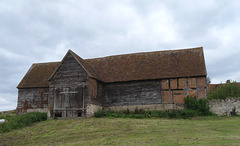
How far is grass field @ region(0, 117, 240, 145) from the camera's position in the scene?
14.8m

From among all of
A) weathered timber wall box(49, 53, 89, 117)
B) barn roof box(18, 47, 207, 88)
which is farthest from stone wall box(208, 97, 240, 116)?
weathered timber wall box(49, 53, 89, 117)

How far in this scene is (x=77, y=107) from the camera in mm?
26719

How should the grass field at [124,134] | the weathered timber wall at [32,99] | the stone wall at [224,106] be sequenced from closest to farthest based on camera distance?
the grass field at [124,134] < the stone wall at [224,106] < the weathered timber wall at [32,99]

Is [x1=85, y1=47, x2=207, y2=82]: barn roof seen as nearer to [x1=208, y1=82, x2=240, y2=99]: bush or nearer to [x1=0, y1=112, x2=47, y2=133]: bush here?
[x1=208, y1=82, x2=240, y2=99]: bush

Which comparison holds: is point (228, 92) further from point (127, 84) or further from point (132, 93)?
point (127, 84)

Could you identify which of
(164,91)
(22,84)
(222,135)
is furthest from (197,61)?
(22,84)

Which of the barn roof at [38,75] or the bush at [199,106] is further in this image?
the barn roof at [38,75]

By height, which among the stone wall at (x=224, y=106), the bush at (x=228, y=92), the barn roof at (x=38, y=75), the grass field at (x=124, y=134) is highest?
the barn roof at (x=38, y=75)

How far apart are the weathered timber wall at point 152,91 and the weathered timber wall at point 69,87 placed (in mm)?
2808

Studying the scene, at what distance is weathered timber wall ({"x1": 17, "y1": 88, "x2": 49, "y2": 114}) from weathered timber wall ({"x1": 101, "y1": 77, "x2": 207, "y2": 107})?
822 cm

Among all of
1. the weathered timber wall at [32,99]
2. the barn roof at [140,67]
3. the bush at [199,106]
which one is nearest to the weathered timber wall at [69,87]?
the barn roof at [140,67]

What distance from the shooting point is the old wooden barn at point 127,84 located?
2703 centimetres

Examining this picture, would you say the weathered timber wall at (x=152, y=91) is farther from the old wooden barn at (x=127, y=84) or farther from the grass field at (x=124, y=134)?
the grass field at (x=124, y=134)

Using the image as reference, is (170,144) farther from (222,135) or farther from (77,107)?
(77,107)
